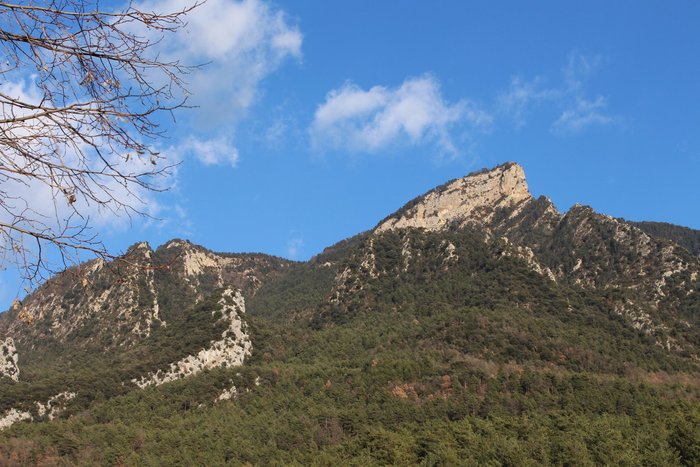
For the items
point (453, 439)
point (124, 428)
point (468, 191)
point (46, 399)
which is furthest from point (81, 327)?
point (468, 191)

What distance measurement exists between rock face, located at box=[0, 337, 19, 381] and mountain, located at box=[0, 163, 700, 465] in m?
0.28

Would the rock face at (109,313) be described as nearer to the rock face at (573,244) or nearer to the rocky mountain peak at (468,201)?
the rock face at (573,244)

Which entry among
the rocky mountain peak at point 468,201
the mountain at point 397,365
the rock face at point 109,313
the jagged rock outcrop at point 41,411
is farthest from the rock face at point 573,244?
the jagged rock outcrop at point 41,411

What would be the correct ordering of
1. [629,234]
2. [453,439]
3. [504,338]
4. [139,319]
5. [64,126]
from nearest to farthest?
1. [64,126]
2. [453,439]
3. [504,338]
4. [139,319]
5. [629,234]

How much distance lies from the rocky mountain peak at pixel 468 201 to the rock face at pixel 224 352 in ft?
256

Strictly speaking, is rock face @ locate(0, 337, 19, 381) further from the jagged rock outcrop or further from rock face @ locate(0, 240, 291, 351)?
the jagged rock outcrop

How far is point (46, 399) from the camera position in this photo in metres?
65.6

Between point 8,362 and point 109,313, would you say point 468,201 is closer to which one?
point 109,313

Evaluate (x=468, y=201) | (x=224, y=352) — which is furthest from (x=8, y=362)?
(x=468, y=201)

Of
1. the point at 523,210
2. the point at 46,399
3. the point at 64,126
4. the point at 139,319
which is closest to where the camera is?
the point at 64,126

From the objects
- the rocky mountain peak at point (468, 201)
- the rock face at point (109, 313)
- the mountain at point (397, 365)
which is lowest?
the mountain at point (397, 365)

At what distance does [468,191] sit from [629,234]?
5842 cm

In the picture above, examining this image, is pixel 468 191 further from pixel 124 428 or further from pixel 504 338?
pixel 124 428

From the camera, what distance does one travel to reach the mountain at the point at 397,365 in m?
51.5
